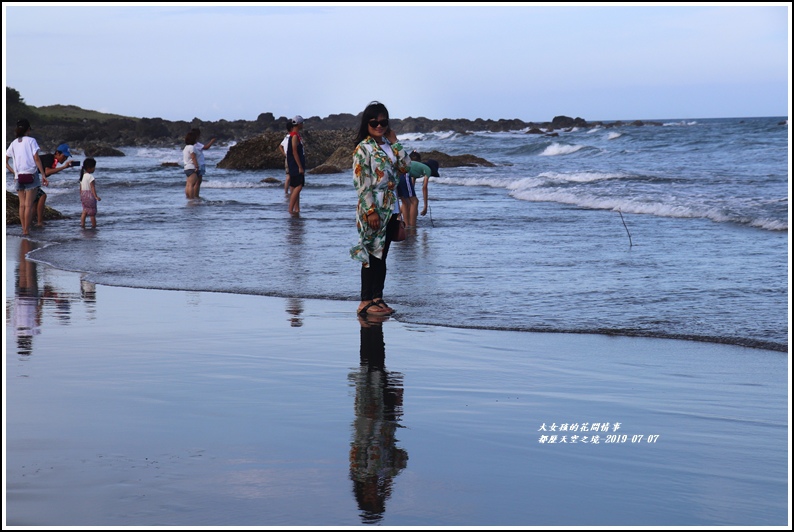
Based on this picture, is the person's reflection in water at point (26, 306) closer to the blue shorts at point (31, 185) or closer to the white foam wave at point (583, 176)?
the blue shorts at point (31, 185)

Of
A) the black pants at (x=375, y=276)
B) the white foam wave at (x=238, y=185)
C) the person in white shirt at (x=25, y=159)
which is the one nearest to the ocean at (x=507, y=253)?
the black pants at (x=375, y=276)

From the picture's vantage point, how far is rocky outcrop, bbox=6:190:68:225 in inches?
707

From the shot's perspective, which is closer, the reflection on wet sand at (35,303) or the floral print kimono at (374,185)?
the reflection on wet sand at (35,303)

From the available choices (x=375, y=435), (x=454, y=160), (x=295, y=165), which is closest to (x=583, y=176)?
(x=454, y=160)

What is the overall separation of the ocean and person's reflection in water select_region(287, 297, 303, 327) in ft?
0.09

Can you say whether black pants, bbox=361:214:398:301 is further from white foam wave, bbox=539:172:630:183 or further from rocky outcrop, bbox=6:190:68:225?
white foam wave, bbox=539:172:630:183

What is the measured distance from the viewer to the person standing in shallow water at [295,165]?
18719mm

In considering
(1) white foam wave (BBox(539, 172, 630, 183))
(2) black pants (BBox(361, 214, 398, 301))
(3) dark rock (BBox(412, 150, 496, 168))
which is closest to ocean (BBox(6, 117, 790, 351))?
(2) black pants (BBox(361, 214, 398, 301))

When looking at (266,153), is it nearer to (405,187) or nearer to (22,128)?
(22,128)

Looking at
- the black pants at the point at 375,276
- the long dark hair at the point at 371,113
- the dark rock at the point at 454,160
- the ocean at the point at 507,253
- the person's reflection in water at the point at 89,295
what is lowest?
the person's reflection in water at the point at 89,295

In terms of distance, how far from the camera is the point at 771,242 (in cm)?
1360

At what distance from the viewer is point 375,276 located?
852 centimetres

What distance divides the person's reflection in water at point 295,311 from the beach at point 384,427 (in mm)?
193

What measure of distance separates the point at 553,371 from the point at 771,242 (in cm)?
856
